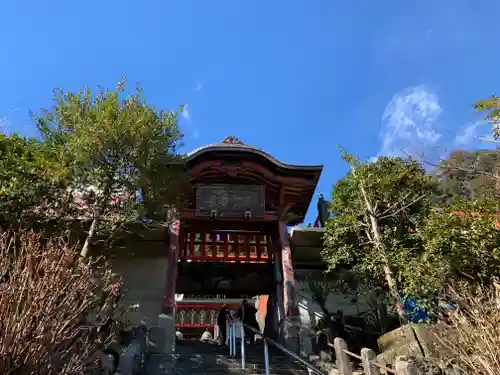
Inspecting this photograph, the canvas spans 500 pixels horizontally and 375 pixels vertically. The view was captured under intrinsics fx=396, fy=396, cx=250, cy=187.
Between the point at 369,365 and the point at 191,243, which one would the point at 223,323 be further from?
the point at 369,365

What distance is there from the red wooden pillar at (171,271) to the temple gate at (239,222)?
29 millimetres

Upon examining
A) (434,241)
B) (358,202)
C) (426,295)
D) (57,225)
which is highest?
(358,202)

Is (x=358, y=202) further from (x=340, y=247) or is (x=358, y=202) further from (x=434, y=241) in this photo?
(x=434, y=241)

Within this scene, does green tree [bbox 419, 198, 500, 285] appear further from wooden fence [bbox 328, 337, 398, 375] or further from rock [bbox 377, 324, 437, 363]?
wooden fence [bbox 328, 337, 398, 375]

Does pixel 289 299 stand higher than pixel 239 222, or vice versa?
pixel 239 222

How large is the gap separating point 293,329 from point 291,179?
4.72 meters

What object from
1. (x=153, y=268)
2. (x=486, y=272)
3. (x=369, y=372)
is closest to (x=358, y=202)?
(x=486, y=272)

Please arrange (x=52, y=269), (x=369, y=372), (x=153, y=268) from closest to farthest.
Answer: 1. (x=52, y=269)
2. (x=369, y=372)
3. (x=153, y=268)

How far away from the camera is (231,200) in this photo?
12492 mm

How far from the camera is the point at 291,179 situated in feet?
42.0

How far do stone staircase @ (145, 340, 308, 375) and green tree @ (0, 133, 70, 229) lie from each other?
3735mm

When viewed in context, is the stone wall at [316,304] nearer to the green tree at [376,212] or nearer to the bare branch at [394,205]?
the green tree at [376,212]

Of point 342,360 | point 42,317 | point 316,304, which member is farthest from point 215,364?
point 42,317

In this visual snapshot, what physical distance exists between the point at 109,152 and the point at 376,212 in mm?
6785
